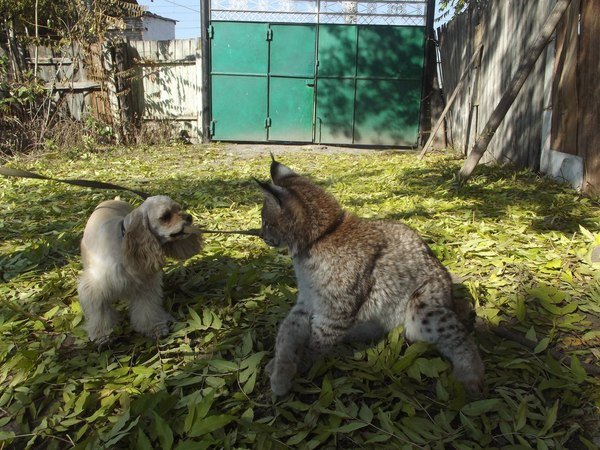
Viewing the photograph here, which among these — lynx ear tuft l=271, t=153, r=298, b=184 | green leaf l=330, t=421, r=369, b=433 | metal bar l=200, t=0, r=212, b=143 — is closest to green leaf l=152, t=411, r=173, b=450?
green leaf l=330, t=421, r=369, b=433

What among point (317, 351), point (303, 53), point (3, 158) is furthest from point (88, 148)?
point (317, 351)

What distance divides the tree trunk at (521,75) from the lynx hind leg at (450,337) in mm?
4930

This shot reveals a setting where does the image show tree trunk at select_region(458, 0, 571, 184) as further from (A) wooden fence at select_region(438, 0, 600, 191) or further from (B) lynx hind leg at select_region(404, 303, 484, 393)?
(B) lynx hind leg at select_region(404, 303, 484, 393)

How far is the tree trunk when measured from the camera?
6598 mm

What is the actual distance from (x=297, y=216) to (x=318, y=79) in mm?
12594

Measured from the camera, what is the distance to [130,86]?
49.3 ft

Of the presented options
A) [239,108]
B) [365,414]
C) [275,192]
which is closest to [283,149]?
[239,108]

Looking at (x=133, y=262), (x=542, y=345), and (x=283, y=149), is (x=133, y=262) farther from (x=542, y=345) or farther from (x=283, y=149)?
(x=283, y=149)

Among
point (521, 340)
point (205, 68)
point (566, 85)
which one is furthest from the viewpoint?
point (205, 68)

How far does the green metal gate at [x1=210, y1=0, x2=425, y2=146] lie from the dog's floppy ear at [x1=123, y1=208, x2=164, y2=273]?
1211cm

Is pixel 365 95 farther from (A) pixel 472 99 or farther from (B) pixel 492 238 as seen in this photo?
(B) pixel 492 238

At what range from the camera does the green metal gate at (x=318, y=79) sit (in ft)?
47.9

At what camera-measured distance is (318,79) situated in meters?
14.9

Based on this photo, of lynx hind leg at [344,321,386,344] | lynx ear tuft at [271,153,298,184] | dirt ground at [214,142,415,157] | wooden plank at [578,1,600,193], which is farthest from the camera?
dirt ground at [214,142,415,157]
